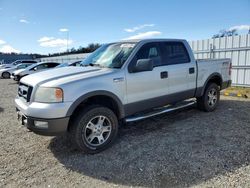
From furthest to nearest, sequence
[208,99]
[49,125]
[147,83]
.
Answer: [208,99] → [147,83] → [49,125]

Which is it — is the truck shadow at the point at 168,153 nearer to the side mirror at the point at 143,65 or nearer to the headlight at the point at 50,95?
the headlight at the point at 50,95

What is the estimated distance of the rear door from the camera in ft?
16.1

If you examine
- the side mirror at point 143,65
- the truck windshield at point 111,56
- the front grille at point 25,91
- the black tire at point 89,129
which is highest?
the truck windshield at point 111,56

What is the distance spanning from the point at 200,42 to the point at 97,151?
9.66 m

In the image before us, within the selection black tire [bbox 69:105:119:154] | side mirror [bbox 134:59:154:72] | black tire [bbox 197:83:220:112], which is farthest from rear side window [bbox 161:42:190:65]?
black tire [bbox 69:105:119:154]

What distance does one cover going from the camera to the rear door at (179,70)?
4.89 metres

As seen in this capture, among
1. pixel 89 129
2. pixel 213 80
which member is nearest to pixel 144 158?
pixel 89 129

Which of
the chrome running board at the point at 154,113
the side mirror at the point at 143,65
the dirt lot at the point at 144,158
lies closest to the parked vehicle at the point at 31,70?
the dirt lot at the point at 144,158

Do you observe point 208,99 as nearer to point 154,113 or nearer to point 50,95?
point 154,113

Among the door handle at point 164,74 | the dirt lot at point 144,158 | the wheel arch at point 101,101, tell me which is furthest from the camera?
the door handle at point 164,74

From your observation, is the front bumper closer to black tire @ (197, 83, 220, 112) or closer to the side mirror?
the side mirror

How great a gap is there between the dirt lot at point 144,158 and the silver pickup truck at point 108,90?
445mm

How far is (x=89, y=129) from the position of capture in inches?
151

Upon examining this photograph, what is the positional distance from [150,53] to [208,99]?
2561 mm
